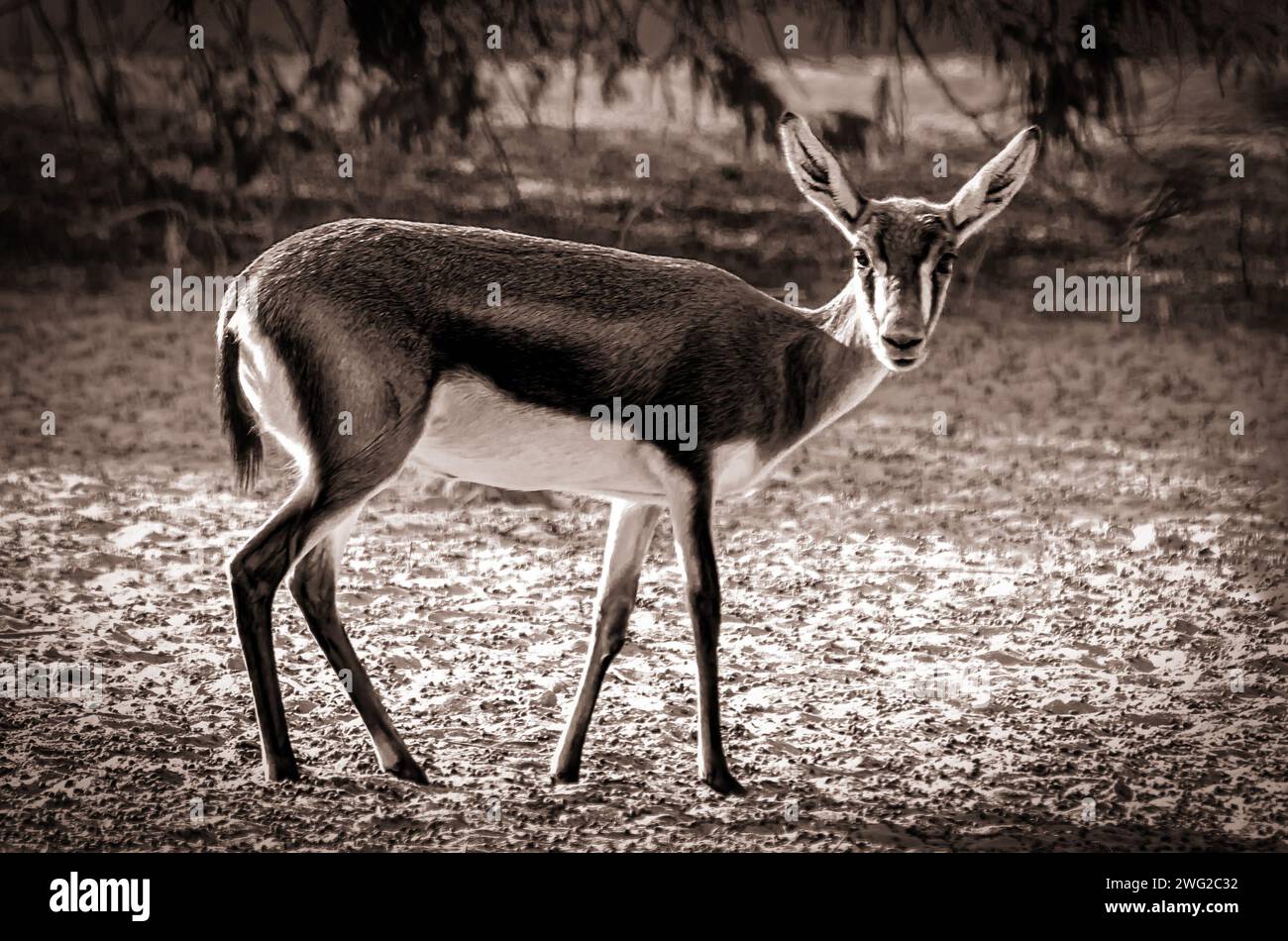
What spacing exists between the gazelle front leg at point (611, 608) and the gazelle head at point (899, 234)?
0.76 m

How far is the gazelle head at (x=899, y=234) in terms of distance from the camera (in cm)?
396

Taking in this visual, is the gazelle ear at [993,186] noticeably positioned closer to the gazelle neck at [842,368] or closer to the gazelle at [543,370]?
the gazelle at [543,370]

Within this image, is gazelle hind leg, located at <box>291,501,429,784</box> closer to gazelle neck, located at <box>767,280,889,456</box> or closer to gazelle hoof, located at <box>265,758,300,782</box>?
gazelle hoof, located at <box>265,758,300,782</box>

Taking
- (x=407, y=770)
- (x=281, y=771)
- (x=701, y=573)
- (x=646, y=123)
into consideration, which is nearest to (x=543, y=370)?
(x=701, y=573)

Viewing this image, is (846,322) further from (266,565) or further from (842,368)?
(266,565)

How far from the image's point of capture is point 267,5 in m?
7.14

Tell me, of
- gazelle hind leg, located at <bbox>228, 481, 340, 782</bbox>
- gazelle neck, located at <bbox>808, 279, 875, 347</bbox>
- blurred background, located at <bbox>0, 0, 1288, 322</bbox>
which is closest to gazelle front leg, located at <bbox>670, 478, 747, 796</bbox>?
gazelle neck, located at <bbox>808, 279, 875, 347</bbox>

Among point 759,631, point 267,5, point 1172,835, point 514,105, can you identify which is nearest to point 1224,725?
point 1172,835

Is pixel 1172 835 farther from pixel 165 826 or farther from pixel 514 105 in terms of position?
pixel 514 105

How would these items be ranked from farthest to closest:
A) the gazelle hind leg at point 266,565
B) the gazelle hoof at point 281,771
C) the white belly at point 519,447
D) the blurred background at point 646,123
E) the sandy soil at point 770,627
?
the blurred background at point 646,123
the sandy soil at point 770,627
the gazelle hoof at point 281,771
the white belly at point 519,447
the gazelle hind leg at point 266,565

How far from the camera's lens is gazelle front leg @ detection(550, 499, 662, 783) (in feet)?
14.2

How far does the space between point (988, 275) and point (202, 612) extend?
4177mm

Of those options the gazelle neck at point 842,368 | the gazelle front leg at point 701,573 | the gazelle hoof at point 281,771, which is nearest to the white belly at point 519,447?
the gazelle front leg at point 701,573

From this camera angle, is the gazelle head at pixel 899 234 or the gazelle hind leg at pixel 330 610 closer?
the gazelle head at pixel 899 234
